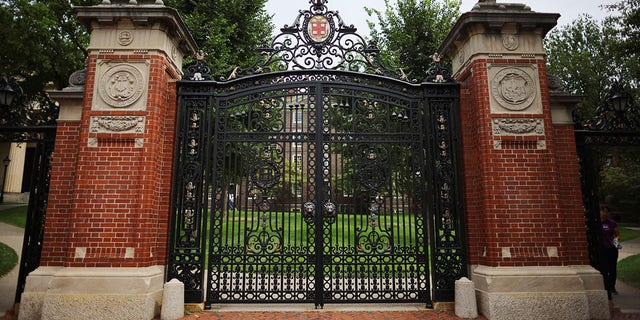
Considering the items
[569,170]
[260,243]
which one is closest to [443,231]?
[569,170]

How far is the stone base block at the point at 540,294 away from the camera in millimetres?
5477

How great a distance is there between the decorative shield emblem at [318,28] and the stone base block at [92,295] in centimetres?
463

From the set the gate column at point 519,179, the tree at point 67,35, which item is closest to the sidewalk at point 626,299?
the gate column at point 519,179

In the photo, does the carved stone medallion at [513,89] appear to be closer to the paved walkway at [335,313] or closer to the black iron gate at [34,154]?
the paved walkway at [335,313]

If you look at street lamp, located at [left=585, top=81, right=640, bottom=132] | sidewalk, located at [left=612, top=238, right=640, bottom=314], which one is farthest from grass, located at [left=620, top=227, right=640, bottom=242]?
street lamp, located at [left=585, top=81, right=640, bottom=132]

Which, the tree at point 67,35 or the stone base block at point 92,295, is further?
the tree at point 67,35

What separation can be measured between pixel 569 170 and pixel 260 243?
5036 millimetres

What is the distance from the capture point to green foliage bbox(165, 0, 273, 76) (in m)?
13.0

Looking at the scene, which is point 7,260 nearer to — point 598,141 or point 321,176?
point 321,176

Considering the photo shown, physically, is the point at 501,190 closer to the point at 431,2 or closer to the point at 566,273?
the point at 566,273

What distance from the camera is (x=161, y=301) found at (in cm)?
580

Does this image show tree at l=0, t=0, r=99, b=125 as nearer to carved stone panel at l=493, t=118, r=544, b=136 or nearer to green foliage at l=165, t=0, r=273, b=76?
green foliage at l=165, t=0, r=273, b=76

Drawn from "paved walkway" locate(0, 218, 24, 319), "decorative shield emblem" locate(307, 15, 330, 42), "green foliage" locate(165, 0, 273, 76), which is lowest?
"paved walkway" locate(0, 218, 24, 319)

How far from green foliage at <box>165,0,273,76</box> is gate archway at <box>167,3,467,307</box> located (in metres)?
6.10
